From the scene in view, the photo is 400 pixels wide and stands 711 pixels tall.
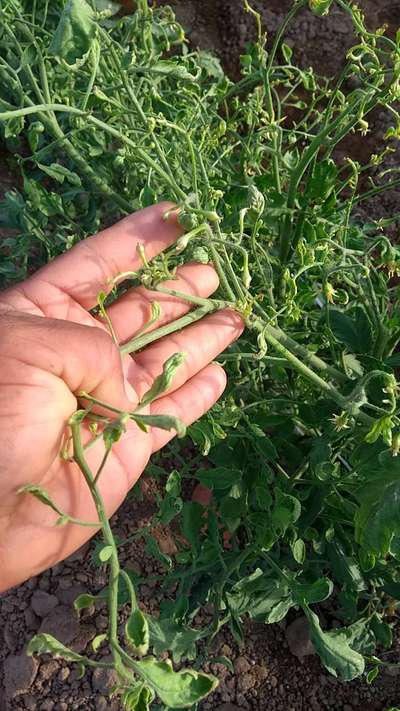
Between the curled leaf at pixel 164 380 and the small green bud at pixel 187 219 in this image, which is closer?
the curled leaf at pixel 164 380

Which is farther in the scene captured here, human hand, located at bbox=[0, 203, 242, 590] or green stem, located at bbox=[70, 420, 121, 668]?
human hand, located at bbox=[0, 203, 242, 590]

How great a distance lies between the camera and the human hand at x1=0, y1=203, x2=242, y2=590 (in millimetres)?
930

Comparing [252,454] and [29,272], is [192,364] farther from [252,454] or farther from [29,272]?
[29,272]

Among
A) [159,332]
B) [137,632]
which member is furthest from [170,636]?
[159,332]

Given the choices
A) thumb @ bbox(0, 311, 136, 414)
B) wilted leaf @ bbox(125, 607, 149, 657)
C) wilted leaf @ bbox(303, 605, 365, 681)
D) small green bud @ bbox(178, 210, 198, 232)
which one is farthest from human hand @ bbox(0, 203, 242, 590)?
wilted leaf @ bbox(303, 605, 365, 681)

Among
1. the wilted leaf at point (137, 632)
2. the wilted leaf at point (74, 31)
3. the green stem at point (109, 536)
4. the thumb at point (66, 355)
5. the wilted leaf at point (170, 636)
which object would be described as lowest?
the wilted leaf at point (170, 636)

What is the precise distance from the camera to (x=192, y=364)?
1.23 meters

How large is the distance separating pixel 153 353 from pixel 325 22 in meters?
1.88

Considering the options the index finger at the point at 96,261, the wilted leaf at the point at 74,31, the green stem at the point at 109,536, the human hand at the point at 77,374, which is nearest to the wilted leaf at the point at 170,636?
the human hand at the point at 77,374

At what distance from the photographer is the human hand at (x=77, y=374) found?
930mm

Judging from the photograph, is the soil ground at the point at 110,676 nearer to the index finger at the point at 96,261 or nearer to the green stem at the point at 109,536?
the index finger at the point at 96,261

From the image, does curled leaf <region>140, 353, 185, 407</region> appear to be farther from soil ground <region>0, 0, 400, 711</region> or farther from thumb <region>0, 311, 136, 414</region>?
soil ground <region>0, 0, 400, 711</region>

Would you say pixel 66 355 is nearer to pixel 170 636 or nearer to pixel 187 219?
pixel 187 219

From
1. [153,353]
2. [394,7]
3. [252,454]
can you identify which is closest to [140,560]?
[252,454]
